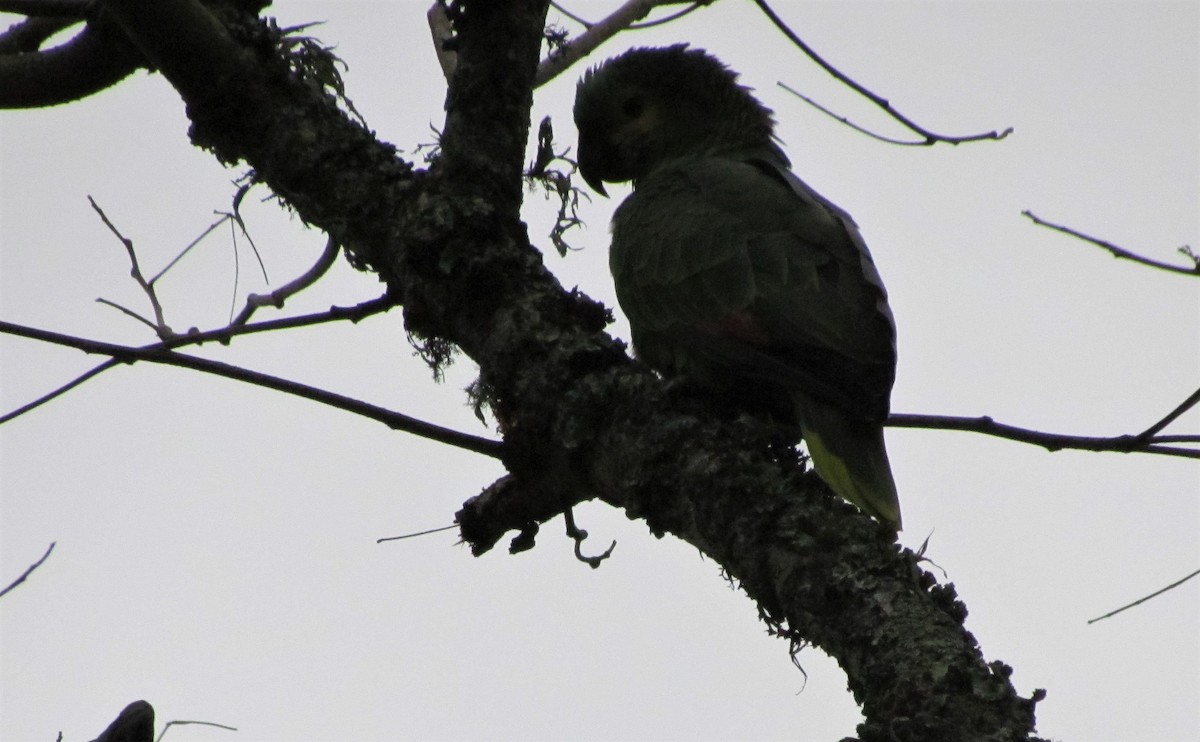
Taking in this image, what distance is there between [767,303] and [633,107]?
5.46 feet

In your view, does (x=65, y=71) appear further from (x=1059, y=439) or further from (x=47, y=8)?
(x=1059, y=439)

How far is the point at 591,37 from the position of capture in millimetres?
3711

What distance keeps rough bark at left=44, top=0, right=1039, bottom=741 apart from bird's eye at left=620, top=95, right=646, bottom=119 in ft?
6.22

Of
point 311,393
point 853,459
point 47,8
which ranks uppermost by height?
point 47,8

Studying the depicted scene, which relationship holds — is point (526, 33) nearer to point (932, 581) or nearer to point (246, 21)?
point (246, 21)

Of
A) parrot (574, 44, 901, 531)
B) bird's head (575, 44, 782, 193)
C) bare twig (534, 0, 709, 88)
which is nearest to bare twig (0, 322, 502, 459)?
parrot (574, 44, 901, 531)

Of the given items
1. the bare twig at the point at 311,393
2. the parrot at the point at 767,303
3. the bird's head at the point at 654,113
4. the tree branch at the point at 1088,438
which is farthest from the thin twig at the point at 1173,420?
the bird's head at the point at 654,113

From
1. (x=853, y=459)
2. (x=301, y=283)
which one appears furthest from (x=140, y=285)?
(x=853, y=459)

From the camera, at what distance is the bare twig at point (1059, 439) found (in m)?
2.30

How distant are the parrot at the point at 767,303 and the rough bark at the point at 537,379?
0.40 m

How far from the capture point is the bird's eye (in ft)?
14.9

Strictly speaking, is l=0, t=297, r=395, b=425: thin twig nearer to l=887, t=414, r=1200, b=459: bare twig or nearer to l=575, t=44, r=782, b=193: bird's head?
l=887, t=414, r=1200, b=459: bare twig

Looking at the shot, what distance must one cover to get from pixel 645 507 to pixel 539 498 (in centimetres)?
34

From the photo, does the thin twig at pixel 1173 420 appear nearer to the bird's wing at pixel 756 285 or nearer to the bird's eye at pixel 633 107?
the bird's wing at pixel 756 285
